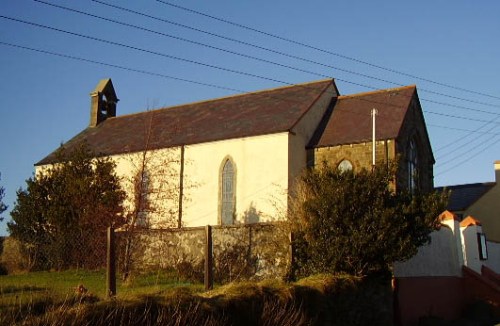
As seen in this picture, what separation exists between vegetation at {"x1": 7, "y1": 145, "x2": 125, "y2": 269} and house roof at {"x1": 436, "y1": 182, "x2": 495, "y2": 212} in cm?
2596

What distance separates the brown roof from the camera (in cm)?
2783

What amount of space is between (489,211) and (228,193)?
22195 mm

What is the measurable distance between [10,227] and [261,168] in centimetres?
1198

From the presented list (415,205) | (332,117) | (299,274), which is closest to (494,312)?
(415,205)

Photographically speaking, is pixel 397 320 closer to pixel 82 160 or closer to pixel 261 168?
pixel 261 168

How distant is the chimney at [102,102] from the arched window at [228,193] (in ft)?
54.1

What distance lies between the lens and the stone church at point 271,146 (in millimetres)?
27234

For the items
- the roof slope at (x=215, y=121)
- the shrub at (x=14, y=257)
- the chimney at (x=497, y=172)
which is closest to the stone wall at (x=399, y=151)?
the roof slope at (x=215, y=121)

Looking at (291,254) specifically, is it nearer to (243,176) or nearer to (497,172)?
(243,176)

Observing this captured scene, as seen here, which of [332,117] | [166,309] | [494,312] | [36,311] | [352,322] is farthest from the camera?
[332,117]

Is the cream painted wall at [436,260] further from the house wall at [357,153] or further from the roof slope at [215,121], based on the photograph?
the roof slope at [215,121]

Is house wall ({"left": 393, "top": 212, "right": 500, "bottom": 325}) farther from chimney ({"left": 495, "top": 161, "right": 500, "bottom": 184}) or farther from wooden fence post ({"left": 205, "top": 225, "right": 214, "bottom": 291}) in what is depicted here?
chimney ({"left": 495, "top": 161, "right": 500, "bottom": 184})

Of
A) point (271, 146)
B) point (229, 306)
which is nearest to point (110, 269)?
point (229, 306)

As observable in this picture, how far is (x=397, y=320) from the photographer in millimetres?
16594
